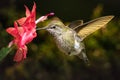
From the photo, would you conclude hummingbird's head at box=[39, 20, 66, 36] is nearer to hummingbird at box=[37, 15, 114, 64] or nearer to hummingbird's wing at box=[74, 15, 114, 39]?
hummingbird at box=[37, 15, 114, 64]

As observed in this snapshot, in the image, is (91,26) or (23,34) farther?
(91,26)

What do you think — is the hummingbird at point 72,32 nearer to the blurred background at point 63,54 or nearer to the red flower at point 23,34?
the red flower at point 23,34

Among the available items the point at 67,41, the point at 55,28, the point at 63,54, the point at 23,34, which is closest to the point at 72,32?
the point at 67,41

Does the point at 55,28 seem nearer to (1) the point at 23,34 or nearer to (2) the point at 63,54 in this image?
(1) the point at 23,34

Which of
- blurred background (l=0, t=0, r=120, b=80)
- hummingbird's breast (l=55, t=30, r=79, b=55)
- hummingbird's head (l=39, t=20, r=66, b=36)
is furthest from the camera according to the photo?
blurred background (l=0, t=0, r=120, b=80)

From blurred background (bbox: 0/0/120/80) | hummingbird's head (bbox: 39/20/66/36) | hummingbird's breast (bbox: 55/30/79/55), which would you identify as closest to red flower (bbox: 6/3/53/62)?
hummingbird's head (bbox: 39/20/66/36)

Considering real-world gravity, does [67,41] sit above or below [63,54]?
above

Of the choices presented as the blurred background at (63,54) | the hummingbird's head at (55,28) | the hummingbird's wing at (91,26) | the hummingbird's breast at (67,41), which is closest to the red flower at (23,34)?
the hummingbird's head at (55,28)
